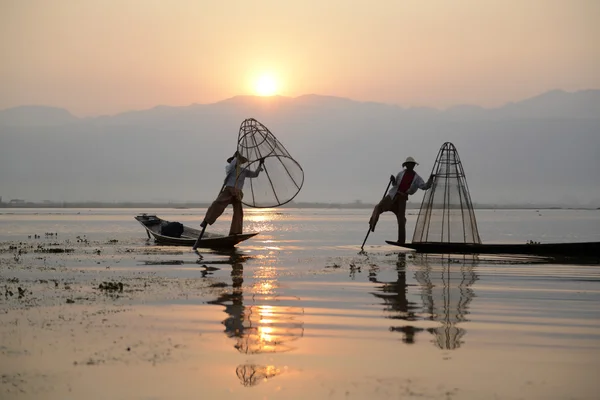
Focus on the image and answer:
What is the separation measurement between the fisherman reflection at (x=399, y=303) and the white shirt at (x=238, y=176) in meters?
7.89

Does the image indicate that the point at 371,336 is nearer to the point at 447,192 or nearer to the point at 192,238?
the point at 447,192

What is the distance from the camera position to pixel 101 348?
1002 centimetres

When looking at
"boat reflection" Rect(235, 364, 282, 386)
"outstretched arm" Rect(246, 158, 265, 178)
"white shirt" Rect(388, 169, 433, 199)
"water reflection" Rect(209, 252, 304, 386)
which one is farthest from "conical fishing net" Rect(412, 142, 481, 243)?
"boat reflection" Rect(235, 364, 282, 386)

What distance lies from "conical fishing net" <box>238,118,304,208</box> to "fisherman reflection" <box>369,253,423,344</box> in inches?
346

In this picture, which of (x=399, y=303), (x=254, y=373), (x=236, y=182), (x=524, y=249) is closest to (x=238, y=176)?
(x=236, y=182)

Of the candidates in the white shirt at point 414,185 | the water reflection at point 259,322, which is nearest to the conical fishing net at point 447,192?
the white shirt at point 414,185

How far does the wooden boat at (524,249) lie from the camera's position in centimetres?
2362

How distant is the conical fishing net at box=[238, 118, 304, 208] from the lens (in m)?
28.0

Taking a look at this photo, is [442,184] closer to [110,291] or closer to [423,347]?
[110,291]

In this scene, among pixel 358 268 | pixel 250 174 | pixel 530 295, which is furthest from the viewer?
pixel 250 174

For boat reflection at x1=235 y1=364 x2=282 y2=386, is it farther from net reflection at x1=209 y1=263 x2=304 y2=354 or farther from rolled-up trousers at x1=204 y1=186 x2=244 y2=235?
rolled-up trousers at x1=204 y1=186 x2=244 y2=235

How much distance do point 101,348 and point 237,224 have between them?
17.9 meters

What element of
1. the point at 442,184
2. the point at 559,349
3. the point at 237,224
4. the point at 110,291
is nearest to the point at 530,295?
the point at 559,349

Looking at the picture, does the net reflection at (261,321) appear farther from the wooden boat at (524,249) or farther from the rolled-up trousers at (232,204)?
the rolled-up trousers at (232,204)
